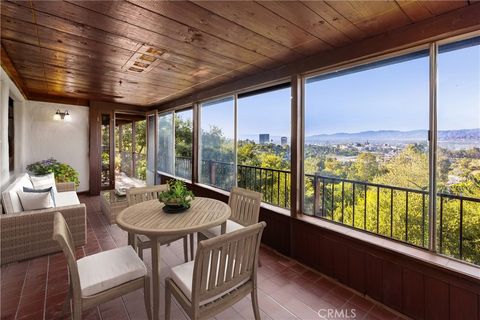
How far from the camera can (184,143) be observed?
5234mm

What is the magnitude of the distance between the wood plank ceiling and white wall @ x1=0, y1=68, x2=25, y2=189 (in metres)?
0.26

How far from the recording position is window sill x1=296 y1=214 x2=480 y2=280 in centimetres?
164

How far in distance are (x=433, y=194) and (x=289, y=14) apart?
1.84 metres

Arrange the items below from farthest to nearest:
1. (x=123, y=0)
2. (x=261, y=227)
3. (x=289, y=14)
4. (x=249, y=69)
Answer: (x=249, y=69) → (x=289, y=14) → (x=123, y=0) → (x=261, y=227)

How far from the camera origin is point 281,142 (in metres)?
3.27

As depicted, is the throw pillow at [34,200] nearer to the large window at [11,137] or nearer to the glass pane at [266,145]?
the large window at [11,137]

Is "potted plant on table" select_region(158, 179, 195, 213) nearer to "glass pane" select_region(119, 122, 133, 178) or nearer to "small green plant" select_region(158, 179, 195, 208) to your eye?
"small green plant" select_region(158, 179, 195, 208)

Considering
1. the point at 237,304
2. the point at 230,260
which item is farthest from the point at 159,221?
the point at 237,304

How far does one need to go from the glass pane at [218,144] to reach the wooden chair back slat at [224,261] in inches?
96.4

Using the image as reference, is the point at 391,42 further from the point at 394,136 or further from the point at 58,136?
the point at 58,136

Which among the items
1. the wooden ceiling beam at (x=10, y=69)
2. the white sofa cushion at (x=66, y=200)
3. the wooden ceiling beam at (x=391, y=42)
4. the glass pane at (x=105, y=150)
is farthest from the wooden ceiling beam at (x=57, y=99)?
the wooden ceiling beam at (x=391, y=42)

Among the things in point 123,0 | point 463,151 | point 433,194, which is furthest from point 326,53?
point 123,0

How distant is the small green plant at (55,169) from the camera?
15.1 feet

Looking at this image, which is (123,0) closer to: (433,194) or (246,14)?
(246,14)
